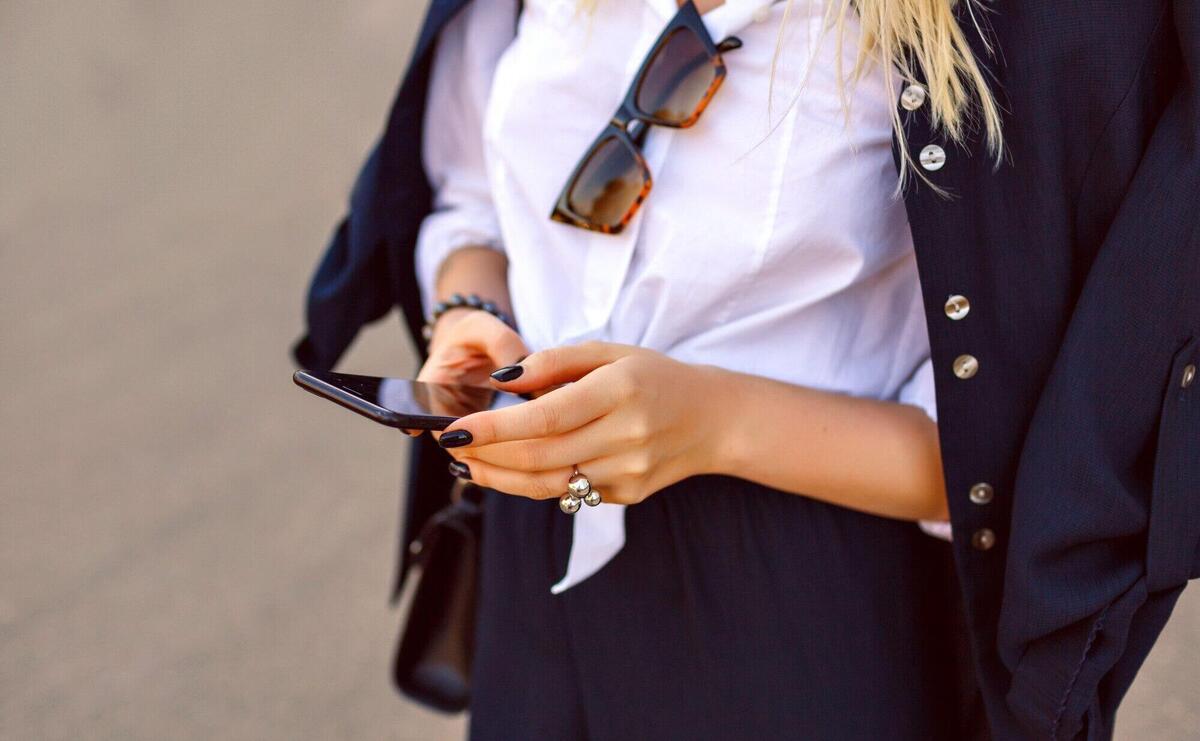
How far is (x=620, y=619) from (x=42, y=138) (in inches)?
182

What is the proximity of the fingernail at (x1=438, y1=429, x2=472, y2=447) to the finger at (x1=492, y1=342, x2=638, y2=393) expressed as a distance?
9cm

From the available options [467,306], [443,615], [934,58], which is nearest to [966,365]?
[934,58]

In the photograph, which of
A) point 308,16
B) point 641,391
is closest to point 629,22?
point 641,391

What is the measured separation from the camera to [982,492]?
1039 millimetres

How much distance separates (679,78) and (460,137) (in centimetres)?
49

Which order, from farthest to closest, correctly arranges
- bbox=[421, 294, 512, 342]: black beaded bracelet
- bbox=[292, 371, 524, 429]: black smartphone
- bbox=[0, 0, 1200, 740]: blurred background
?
1. bbox=[0, 0, 1200, 740]: blurred background
2. bbox=[421, 294, 512, 342]: black beaded bracelet
3. bbox=[292, 371, 524, 429]: black smartphone

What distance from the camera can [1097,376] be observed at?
94 centimetres

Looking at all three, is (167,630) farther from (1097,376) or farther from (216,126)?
(216,126)

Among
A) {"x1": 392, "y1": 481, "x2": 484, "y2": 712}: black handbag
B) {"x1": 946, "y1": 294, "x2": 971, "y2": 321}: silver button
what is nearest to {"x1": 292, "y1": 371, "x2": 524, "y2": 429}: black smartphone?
{"x1": 946, "y1": 294, "x2": 971, "y2": 321}: silver button

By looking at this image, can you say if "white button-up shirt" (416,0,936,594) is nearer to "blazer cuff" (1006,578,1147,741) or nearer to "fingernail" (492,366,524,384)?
"fingernail" (492,366,524,384)

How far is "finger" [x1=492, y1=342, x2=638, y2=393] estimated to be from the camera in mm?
945

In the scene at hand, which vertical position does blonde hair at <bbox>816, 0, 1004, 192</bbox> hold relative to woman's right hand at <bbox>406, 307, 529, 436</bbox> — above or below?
above

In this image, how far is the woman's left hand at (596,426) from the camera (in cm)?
89

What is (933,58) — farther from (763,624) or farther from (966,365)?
(763,624)
